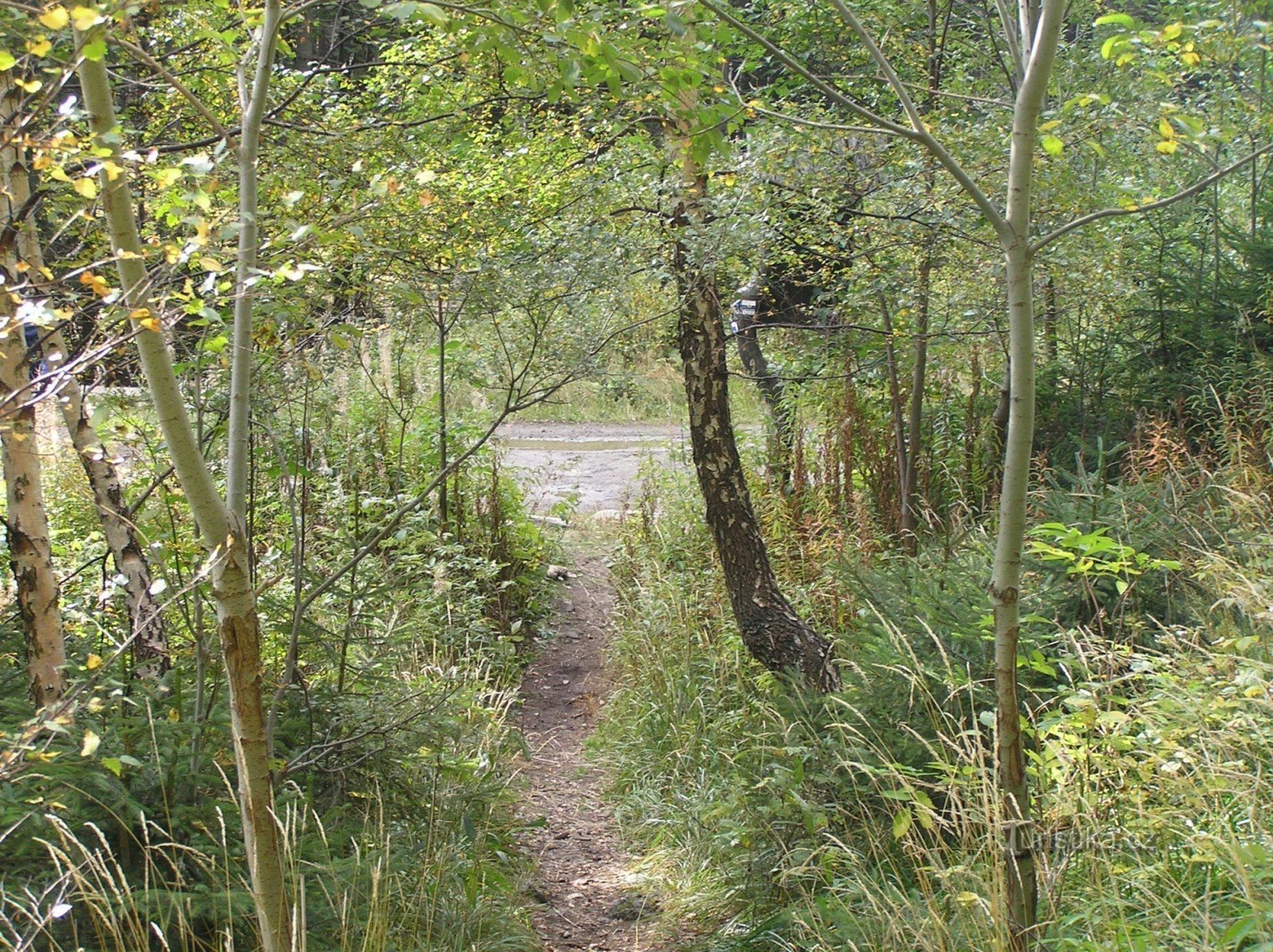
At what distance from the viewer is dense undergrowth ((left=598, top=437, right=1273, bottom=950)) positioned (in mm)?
2883

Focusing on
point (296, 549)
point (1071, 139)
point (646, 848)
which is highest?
point (1071, 139)

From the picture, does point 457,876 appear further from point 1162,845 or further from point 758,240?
point 758,240

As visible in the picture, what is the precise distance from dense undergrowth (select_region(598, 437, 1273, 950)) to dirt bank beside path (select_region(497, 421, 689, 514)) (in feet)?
8.11

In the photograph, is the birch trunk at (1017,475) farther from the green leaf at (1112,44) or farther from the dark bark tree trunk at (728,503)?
the dark bark tree trunk at (728,503)

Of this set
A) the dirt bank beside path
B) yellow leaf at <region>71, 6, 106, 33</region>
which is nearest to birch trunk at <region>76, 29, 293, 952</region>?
yellow leaf at <region>71, 6, 106, 33</region>

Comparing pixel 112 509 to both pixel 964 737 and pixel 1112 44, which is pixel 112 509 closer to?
pixel 964 737

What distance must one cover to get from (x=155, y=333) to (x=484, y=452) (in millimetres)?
6221

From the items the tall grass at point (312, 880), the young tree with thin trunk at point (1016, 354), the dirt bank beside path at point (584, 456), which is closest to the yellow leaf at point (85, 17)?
the young tree with thin trunk at point (1016, 354)

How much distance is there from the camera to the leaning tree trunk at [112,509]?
3.36 metres

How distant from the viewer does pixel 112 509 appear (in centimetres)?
350

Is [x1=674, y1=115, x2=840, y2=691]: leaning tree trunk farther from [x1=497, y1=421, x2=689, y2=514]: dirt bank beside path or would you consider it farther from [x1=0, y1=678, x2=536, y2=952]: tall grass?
[x1=497, y1=421, x2=689, y2=514]: dirt bank beside path

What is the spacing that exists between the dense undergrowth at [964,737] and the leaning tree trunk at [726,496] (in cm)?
28

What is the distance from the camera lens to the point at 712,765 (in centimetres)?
557

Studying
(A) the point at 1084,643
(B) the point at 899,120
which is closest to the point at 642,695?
(A) the point at 1084,643
